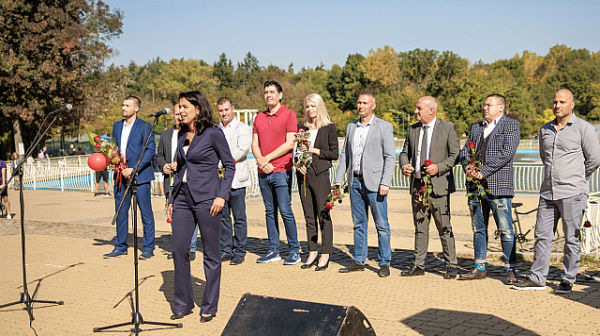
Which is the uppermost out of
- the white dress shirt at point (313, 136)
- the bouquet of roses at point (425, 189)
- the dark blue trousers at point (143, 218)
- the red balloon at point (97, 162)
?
the white dress shirt at point (313, 136)

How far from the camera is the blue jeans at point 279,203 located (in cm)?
743

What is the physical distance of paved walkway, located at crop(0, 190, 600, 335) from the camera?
4770 mm

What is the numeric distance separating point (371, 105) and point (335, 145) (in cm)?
76

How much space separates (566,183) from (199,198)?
405cm

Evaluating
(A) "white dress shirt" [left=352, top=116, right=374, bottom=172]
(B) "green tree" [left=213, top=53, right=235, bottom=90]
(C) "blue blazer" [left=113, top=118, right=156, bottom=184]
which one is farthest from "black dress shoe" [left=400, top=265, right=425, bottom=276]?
(B) "green tree" [left=213, top=53, right=235, bottom=90]

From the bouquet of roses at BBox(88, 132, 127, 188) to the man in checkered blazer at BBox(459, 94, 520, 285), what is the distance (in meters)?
4.93

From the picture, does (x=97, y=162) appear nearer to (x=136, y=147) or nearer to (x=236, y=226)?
(x=136, y=147)

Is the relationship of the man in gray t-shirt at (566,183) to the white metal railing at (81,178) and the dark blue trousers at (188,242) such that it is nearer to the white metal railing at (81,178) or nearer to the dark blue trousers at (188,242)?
the dark blue trousers at (188,242)

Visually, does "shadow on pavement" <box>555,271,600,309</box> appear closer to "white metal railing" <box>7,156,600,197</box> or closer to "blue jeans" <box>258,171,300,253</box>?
"blue jeans" <box>258,171,300,253</box>

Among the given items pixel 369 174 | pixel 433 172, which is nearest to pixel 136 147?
pixel 369 174

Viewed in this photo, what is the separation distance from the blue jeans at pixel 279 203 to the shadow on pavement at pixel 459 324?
2.78 metres

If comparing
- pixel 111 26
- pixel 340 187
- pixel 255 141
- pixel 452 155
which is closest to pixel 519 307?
pixel 452 155

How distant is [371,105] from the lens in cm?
697

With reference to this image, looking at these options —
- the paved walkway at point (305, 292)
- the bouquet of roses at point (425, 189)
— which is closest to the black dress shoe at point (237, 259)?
the paved walkway at point (305, 292)
